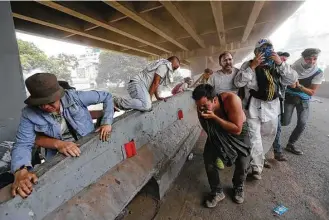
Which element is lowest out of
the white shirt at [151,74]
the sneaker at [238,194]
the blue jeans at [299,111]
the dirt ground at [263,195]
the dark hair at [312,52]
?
the dirt ground at [263,195]

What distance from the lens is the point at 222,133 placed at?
2670 mm

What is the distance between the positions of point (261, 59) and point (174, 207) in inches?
93.1

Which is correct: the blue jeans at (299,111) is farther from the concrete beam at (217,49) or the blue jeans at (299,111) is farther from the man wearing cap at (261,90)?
the concrete beam at (217,49)

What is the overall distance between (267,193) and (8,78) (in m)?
4.29

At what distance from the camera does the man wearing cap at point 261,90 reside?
121 inches

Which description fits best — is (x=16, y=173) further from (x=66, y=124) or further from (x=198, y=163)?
(x=198, y=163)

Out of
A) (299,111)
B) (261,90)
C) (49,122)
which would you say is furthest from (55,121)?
(299,111)

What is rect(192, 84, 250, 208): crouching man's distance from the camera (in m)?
2.55

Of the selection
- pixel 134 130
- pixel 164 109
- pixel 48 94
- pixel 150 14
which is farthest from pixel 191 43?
pixel 48 94

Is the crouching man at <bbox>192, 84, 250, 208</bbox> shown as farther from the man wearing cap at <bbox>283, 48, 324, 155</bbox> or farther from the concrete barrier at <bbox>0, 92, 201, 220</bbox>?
the man wearing cap at <bbox>283, 48, 324, 155</bbox>

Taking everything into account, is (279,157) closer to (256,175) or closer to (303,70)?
(256,175)

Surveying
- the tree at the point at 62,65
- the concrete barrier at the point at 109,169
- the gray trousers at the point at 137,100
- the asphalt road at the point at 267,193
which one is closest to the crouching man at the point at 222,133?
the asphalt road at the point at 267,193

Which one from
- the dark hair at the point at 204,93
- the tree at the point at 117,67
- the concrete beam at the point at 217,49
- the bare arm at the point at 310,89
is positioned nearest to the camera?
the dark hair at the point at 204,93

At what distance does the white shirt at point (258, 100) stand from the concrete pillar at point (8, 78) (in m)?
3.55
